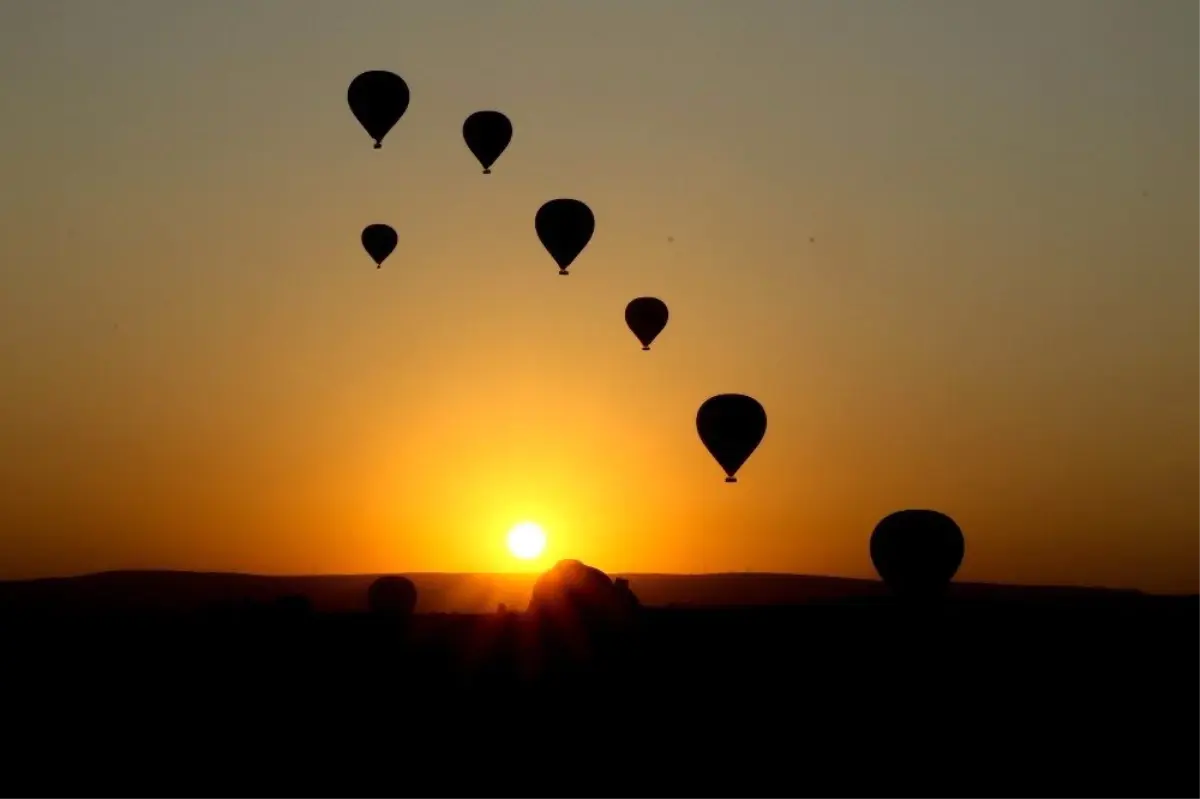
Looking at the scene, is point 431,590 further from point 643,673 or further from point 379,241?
point 643,673

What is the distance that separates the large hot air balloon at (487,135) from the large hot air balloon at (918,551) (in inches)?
577

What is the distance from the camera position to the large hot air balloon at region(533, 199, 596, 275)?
1391 inches

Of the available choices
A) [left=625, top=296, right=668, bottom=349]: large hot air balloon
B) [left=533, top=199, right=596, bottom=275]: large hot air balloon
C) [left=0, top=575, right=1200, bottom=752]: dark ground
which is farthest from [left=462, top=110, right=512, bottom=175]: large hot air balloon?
[left=0, top=575, right=1200, bottom=752]: dark ground

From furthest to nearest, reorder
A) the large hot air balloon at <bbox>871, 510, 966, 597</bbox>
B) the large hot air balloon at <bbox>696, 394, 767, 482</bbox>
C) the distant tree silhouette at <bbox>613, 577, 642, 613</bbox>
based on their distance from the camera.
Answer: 1. the large hot air balloon at <bbox>871, 510, 966, 597</bbox>
2. the large hot air balloon at <bbox>696, 394, 767, 482</bbox>
3. the distant tree silhouette at <bbox>613, 577, 642, 613</bbox>

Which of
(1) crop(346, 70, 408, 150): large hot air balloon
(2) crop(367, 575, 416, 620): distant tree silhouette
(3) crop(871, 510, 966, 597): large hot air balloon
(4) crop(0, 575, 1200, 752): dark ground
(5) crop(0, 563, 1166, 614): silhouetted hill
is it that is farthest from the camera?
(5) crop(0, 563, 1166, 614): silhouetted hill

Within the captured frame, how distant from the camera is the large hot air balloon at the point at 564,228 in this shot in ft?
116

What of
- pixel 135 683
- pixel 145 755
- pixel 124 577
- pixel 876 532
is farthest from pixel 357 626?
pixel 124 577

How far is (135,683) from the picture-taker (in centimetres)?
1783

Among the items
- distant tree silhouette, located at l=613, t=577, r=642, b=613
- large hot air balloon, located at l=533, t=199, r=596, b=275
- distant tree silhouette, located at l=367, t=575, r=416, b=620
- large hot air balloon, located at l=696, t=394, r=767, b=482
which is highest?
distant tree silhouette, located at l=367, t=575, r=416, b=620

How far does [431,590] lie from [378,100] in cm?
11101

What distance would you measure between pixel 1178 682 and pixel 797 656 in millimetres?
4965

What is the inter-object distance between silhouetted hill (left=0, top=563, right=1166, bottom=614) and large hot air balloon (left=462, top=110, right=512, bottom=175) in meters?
84.7

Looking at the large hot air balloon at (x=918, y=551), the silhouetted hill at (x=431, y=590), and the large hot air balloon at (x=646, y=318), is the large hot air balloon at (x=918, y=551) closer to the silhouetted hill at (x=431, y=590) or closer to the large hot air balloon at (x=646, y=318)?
the large hot air balloon at (x=646, y=318)

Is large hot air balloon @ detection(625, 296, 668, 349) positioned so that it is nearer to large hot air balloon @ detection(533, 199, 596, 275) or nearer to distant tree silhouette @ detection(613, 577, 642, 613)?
large hot air balloon @ detection(533, 199, 596, 275)
